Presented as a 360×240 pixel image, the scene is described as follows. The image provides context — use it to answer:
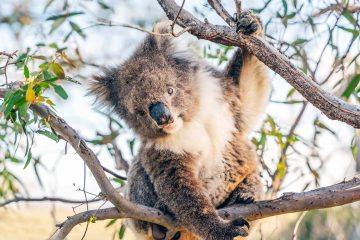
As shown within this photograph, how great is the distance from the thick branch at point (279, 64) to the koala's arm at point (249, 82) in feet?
2.93

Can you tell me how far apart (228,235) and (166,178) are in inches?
20.0

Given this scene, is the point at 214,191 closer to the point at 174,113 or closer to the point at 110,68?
the point at 174,113

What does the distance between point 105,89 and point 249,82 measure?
80 centimetres

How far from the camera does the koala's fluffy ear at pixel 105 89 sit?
3.55m

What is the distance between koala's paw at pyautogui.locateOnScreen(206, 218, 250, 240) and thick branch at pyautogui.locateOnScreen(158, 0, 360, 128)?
751 millimetres

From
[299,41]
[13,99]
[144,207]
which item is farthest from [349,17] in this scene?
[13,99]

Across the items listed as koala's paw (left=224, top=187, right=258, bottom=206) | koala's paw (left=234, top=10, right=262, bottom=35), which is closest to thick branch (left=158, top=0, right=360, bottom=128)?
koala's paw (left=234, top=10, right=262, bottom=35)

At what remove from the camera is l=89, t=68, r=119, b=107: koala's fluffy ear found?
3.55 meters

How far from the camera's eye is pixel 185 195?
3.10m

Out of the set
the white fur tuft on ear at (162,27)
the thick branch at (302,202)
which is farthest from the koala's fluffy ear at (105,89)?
the thick branch at (302,202)

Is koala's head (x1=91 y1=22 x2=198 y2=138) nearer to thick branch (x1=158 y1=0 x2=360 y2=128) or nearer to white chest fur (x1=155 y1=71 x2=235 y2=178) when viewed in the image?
white chest fur (x1=155 y1=71 x2=235 y2=178)

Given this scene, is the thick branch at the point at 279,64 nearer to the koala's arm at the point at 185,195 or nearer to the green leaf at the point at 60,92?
the green leaf at the point at 60,92

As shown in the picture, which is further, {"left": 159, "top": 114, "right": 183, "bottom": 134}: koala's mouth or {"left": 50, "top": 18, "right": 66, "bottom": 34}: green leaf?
{"left": 50, "top": 18, "right": 66, "bottom": 34}: green leaf

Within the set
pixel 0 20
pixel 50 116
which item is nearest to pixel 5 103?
pixel 50 116
